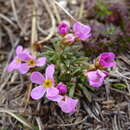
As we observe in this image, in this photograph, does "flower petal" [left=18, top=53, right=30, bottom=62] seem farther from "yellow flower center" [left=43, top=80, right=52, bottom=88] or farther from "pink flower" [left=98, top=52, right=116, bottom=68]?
"pink flower" [left=98, top=52, right=116, bottom=68]

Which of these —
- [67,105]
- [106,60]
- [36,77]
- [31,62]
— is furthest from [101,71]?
[31,62]

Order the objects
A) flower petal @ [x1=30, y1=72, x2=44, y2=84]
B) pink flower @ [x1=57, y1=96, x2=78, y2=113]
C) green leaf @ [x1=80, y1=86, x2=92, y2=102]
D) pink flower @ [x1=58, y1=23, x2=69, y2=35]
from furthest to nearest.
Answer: pink flower @ [x1=58, y1=23, x2=69, y2=35], green leaf @ [x1=80, y1=86, x2=92, y2=102], flower petal @ [x1=30, y1=72, x2=44, y2=84], pink flower @ [x1=57, y1=96, x2=78, y2=113]

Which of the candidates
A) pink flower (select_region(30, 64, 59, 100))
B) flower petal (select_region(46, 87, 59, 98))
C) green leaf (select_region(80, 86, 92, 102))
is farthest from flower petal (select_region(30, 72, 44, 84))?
green leaf (select_region(80, 86, 92, 102))

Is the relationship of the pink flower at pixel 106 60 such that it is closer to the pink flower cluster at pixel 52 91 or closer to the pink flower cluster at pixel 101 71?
the pink flower cluster at pixel 101 71

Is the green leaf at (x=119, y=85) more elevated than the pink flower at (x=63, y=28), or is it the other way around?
the pink flower at (x=63, y=28)

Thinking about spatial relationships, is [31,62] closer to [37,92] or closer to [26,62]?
[26,62]

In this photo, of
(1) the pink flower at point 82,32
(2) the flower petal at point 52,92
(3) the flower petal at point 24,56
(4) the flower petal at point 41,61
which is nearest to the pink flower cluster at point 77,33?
(1) the pink flower at point 82,32
